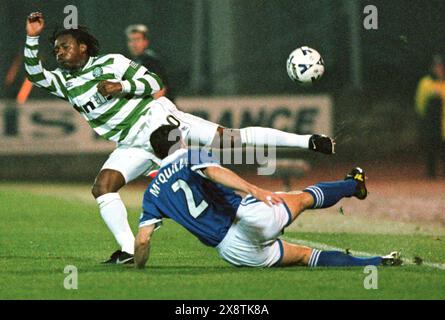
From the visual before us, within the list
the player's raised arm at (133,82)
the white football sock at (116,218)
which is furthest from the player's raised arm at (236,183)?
the player's raised arm at (133,82)

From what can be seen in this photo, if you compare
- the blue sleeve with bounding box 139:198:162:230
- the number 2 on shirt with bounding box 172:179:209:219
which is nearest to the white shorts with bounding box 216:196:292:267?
the number 2 on shirt with bounding box 172:179:209:219

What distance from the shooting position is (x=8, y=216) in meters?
12.8

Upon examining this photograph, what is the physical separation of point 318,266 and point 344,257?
7.7 inches

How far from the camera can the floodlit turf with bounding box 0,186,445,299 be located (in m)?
6.70

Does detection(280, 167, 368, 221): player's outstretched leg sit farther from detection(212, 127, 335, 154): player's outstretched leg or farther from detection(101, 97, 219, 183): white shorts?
detection(101, 97, 219, 183): white shorts

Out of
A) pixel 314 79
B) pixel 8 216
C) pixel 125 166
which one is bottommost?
pixel 8 216

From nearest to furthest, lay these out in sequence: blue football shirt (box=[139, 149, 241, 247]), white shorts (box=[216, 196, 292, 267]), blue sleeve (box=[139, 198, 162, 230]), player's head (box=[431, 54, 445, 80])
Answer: white shorts (box=[216, 196, 292, 267])
blue football shirt (box=[139, 149, 241, 247])
blue sleeve (box=[139, 198, 162, 230])
player's head (box=[431, 54, 445, 80])

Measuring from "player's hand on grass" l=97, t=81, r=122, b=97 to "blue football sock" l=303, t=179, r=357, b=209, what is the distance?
1.70 m

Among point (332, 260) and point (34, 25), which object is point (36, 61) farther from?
point (332, 260)

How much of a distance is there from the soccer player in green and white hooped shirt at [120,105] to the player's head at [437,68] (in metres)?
10.4

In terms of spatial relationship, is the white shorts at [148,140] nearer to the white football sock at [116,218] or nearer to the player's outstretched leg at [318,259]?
the white football sock at [116,218]

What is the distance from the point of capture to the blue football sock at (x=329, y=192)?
7680 mm
